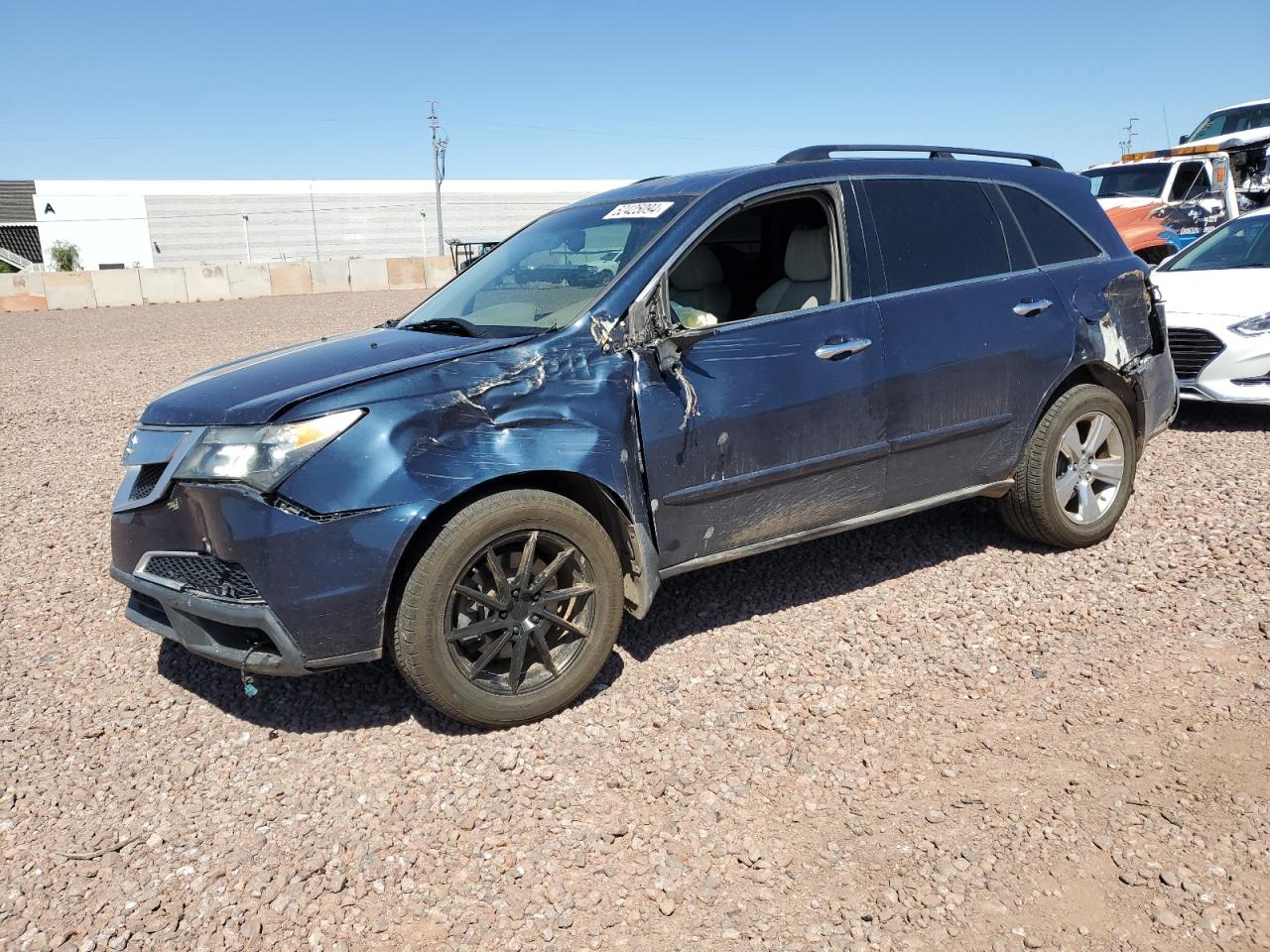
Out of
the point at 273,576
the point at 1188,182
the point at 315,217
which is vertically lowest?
the point at 273,576

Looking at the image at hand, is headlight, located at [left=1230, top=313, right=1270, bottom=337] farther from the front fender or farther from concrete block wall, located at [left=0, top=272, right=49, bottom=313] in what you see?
concrete block wall, located at [left=0, top=272, right=49, bottom=313]

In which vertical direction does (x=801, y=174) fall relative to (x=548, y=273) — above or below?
above

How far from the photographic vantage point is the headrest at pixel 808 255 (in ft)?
14.1

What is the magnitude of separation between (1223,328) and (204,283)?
109 feet

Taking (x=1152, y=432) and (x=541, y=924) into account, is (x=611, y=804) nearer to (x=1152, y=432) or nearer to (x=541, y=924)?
(x=541, y=924)

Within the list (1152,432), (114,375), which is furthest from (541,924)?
(114,375)

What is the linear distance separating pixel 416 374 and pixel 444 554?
2.02ft

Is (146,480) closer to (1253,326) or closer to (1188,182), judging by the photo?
(1253,326)

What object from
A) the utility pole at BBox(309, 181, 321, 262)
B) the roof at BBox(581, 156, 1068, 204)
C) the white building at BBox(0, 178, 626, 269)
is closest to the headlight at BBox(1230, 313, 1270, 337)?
the roof at BBox(581, 156, 1068, 204)

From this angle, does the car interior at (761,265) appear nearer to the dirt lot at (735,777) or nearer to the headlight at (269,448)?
the dirt lot at (735,777)

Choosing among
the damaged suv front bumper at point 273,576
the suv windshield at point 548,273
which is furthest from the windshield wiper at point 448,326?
the damaged suv front bumper at point 273,576

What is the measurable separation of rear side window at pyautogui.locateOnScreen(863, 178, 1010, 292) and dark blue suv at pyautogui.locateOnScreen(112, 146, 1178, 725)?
0.01 meters

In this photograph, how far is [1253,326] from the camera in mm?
7234

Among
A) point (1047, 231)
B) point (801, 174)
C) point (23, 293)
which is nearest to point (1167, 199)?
point (1047, 231)
